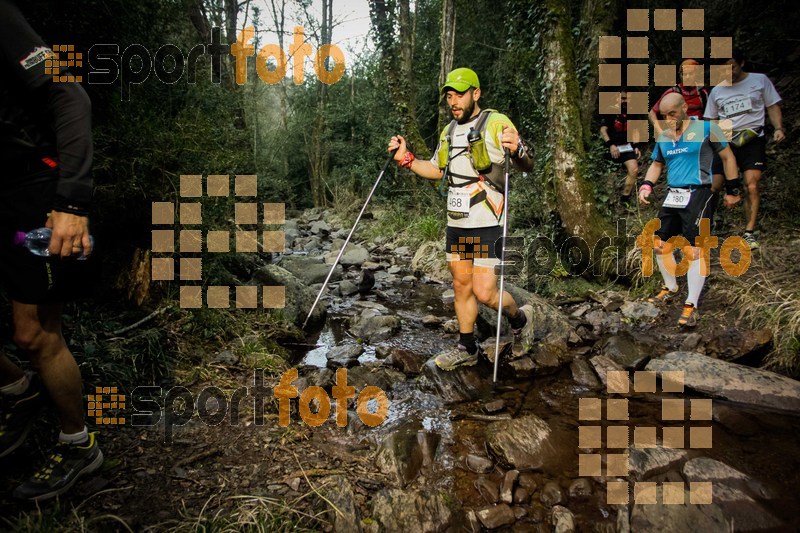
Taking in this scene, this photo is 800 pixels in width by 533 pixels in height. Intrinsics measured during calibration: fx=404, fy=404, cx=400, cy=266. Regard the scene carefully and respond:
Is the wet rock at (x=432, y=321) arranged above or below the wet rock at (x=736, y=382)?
above

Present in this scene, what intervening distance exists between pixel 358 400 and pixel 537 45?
6262 millimetres

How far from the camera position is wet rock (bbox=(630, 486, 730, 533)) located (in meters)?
2.09

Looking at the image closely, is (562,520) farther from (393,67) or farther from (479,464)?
(393,67)

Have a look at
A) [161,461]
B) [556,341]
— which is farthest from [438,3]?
[161,461]

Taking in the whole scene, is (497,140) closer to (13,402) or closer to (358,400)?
(358,400)

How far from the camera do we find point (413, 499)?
2309mm

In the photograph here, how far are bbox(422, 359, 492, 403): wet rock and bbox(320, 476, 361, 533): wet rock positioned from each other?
137cm

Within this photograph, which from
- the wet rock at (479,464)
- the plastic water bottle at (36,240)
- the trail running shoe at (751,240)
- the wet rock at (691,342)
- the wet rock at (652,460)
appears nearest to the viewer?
the plastic water bottle at (36,240)

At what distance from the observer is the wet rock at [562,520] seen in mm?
2213

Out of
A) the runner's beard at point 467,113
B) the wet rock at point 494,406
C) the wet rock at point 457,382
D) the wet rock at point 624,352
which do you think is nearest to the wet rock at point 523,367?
the wet rock at point 457,382

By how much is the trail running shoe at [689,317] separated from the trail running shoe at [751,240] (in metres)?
1.47

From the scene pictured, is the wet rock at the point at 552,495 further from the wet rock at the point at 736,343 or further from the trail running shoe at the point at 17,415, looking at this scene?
the trail running shoe at the point at 17,415

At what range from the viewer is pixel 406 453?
274 centimetres

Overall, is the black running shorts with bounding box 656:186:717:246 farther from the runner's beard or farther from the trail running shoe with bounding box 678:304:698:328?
the runner's beard
